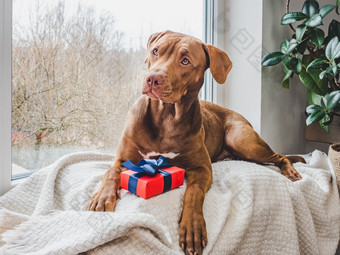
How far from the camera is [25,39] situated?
1.44m

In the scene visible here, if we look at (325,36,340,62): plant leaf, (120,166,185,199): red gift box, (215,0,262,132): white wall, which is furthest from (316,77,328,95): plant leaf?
(120,166,185,199): red gift box

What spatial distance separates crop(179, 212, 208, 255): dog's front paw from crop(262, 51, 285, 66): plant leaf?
1.17m

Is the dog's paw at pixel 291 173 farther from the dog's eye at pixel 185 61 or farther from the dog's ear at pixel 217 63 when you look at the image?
the dog's eye at pixel 185 61

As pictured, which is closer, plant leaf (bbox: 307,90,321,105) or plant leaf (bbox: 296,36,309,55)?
plant leaf (bbox: 296,36,309,55)

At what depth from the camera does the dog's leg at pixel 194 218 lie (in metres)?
0.97

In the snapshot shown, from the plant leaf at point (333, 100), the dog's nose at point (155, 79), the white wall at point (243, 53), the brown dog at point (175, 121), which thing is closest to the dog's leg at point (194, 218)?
the brown dog at point (175, 121)

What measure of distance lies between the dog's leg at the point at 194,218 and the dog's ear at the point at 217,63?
17.1 inches

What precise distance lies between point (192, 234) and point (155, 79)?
545 mm

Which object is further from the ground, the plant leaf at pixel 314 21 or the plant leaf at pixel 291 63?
the plant leaf at pixel 314 21

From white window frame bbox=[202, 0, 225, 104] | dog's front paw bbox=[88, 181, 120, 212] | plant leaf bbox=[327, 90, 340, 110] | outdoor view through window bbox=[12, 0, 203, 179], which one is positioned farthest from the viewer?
white window frame bbox=[202, 0, 225, 104]

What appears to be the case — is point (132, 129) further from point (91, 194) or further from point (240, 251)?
point (240, 251)

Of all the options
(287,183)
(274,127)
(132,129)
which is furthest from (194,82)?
(274,127)

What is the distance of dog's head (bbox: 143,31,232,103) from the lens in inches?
44.0

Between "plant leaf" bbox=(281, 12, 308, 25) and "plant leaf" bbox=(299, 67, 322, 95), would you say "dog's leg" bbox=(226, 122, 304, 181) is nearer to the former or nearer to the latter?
"plant leaf" bbox=(299, 67, 322, 95)
